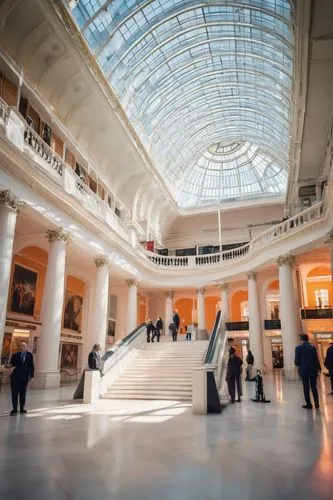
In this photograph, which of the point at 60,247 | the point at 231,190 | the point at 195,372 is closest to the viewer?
the point at 195,372

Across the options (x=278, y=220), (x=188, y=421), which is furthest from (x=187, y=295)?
(x=188, y=421)

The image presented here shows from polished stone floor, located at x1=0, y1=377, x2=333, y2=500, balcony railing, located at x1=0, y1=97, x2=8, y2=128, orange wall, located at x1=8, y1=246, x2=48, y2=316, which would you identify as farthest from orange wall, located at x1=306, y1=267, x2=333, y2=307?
balcony railing, located at x1=0, y1=97, x2=8, y2=128

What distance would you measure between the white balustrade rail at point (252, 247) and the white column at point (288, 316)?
1558 mm

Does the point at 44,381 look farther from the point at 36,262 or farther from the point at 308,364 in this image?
the point at 308,364

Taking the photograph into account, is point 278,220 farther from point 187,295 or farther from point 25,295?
point 25,295

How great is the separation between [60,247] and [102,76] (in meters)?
8.98

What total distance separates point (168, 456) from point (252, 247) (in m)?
19.8

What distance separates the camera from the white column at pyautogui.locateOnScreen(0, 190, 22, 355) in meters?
11.3

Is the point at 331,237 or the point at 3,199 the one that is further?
the point at 331,237

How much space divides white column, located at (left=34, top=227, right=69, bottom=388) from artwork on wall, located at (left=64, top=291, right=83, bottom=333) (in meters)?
6.76

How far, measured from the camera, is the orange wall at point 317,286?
26.4 m

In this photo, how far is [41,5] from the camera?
1394 cm

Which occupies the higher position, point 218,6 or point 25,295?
point 218,6

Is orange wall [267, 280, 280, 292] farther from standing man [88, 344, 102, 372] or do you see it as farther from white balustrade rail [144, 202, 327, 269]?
standing man [88, 344, 102, 372]
